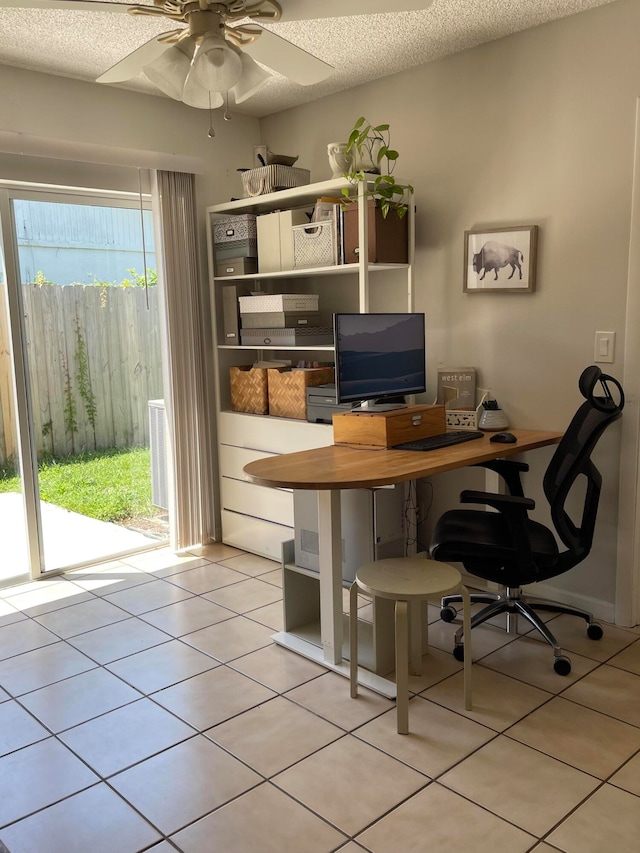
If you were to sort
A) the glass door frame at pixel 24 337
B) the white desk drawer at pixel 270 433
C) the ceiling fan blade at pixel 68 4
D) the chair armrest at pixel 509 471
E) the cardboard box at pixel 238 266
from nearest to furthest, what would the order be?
the ceiling fan blade at pixel 68 4 < the chair armrest at pixel 509 471 < the glass door frame at pixel 24 337 < the white desk drawer at pixel 270 433 < the cardboard box at pixel 238 266

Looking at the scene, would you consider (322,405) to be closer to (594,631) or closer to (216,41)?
(594,631)

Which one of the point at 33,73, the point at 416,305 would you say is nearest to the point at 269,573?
the point at 416,305

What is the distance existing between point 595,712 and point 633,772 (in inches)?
12.8

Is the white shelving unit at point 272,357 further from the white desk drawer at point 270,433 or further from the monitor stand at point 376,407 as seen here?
the monitor stand at point 376,407

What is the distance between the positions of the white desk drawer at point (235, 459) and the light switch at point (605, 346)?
1.85 meters

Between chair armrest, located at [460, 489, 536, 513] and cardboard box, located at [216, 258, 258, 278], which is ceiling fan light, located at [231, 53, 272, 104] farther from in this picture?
cardboard box, located at [216, 258, 258, 278]

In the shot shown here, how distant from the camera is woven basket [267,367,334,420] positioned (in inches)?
151

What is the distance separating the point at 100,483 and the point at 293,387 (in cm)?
124

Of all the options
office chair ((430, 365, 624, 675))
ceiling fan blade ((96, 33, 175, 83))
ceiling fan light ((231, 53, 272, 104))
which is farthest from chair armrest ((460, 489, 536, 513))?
ceiling fan blade ((96, 33, 175, 83))

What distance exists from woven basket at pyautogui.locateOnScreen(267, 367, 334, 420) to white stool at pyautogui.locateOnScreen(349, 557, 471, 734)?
1.44 metres

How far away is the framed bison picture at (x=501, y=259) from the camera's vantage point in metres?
3.24

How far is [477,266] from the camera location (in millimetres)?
3438

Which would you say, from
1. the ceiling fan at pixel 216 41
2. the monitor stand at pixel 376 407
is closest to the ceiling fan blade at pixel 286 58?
the ceiling fan at pixel 216 41

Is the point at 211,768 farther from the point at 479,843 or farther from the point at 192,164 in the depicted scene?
the point at 192,164
